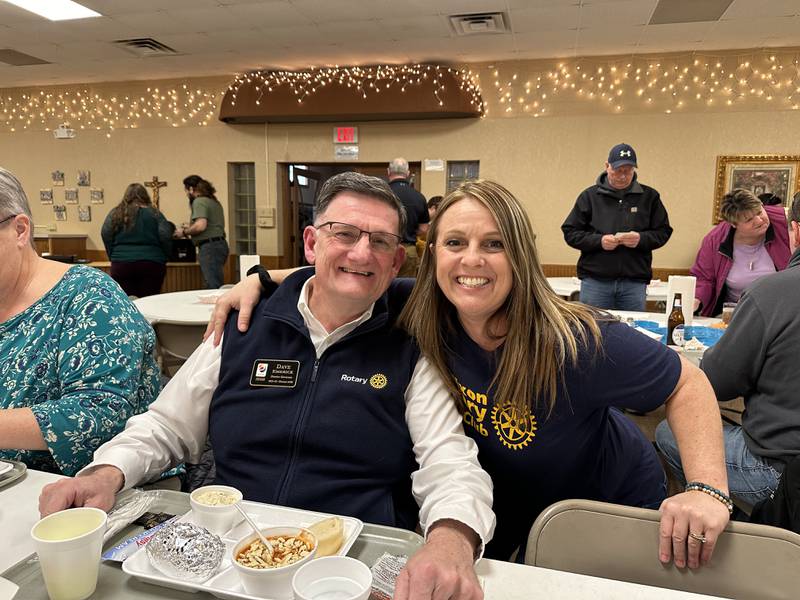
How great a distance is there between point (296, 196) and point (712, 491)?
24.4 ft

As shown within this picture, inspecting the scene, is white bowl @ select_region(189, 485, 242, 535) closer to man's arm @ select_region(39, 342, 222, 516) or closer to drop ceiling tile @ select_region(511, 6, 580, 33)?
man's arm @ select_region(39, 342, 222, 516)

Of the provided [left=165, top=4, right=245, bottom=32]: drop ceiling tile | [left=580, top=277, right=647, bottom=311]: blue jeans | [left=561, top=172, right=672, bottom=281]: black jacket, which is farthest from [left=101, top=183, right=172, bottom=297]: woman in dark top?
[left=580, top=277, right=647, bottom=311]: blue jeans

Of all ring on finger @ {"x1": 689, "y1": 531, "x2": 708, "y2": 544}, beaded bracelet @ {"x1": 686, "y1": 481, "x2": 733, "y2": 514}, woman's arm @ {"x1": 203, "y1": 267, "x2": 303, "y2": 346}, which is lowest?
ring on finger @ {"x1": 689, "y1": 531, "x2": 708, "y2": 544}

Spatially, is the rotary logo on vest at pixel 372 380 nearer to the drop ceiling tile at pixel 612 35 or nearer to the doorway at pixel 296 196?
the drop ceiling tile at pixel 612 35

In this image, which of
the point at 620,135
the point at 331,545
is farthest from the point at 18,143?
the point at 331,545

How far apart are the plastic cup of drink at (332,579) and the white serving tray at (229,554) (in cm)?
10

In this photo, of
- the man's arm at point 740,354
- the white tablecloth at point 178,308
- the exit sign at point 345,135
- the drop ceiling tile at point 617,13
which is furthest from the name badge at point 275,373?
the exit sign at point 345,135

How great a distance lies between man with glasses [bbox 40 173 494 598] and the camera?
1.30 meters

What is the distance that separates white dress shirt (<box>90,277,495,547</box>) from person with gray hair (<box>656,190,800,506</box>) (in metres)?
1.06

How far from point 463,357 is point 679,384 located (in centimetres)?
52

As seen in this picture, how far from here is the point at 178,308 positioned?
354 centimetres

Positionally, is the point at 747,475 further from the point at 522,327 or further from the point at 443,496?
the point at 443,496

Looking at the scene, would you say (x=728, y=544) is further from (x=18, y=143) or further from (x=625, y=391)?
(x=18, y=143)

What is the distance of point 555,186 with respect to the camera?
687 centimetres
